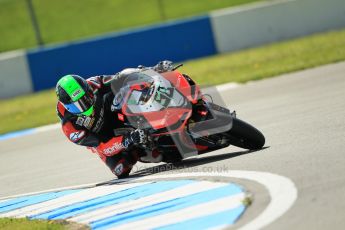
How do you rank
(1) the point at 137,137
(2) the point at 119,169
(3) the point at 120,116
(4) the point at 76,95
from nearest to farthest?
(1) the point at 137,137 → (4) the point at 76,95 → (3) the point at 120,116 → (2) the point at 119,169

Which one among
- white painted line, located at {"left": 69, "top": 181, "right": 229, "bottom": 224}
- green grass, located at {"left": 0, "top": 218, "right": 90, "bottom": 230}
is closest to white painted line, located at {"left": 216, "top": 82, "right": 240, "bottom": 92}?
white painted line, located at {"left": 69, "top": 181, "right": 229, "bottom": 224}

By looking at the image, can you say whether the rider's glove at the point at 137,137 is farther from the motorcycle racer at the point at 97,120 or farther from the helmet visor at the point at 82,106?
the helmet visor at the point at 82,106

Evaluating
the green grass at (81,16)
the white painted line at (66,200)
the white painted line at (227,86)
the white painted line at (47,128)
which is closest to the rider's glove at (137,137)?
the white painted line at (66,200)

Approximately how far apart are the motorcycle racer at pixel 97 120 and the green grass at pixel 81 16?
17127 mm

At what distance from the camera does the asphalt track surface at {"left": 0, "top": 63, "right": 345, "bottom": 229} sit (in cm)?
517

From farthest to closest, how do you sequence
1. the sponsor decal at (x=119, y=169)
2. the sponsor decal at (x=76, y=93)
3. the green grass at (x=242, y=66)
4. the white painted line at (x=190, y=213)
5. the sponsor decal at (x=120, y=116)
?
the green grass at (x=242, y=66)
the sponsor decal at (x=119, y=169)
the sponsor decal at (x=120, y=116)
the sponsor decal at (x=76, y=93)
the white painted line at (x=190, y=213)

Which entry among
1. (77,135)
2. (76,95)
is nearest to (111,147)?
(77,135)

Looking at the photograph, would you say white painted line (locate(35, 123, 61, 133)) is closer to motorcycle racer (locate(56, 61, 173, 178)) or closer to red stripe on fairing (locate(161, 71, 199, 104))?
motorcycle racer (locate(56, 61, 173, 178))

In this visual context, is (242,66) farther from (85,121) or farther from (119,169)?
(85,121)

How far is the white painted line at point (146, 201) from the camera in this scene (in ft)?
20.7

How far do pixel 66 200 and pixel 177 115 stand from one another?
1546mm

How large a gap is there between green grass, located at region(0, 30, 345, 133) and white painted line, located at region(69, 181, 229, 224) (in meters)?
9.09

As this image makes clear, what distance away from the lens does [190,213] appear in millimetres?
5574

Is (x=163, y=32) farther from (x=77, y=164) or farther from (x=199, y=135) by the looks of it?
(x=199, y=135)
